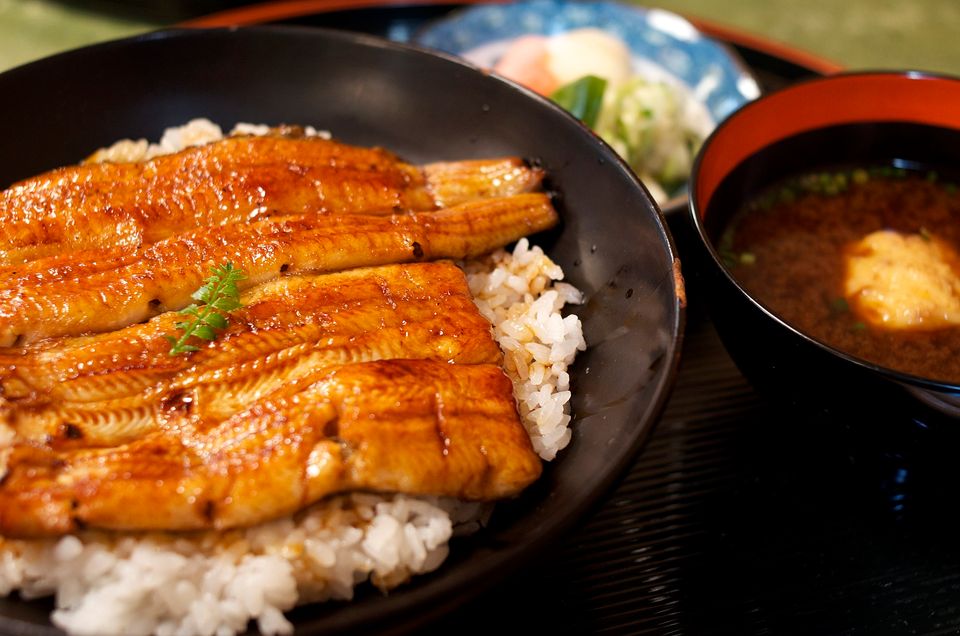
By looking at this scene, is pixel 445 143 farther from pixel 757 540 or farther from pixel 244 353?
pixel 757 540

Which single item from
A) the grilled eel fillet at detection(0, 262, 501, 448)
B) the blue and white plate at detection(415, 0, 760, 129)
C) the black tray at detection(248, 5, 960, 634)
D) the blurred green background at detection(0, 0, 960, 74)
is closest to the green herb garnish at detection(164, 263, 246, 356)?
the grilled eel fillet at detection(0, 262, 501, 448)

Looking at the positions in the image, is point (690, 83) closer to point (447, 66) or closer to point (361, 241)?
point (447, 66)

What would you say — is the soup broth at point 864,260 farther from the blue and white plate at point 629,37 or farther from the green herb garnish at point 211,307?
the green herb garnish at point 211,307

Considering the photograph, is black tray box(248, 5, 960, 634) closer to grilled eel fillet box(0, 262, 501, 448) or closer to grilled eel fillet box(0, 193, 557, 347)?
grilled eel fillet box(0, 262, 501, 448)

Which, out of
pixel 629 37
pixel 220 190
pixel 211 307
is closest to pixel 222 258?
pixel 211 307

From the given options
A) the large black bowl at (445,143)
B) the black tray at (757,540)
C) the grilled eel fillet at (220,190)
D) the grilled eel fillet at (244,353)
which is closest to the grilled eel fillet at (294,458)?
the grilled eel fillet at (244,353)

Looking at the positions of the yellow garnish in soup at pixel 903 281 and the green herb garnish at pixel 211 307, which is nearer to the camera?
the green herb garnish at pixel 211 307
